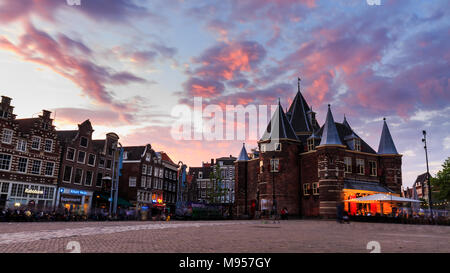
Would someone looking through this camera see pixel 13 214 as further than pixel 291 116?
No

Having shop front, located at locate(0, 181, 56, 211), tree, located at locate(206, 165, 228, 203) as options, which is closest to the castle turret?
tree, located at locate(206, 165, 228, 203)

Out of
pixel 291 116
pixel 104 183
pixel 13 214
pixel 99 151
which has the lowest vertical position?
pixel 13 214

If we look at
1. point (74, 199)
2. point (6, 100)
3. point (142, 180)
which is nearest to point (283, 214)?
point (74, 199)

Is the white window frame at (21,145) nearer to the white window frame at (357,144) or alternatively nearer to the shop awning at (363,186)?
the shop awning at (363,186)

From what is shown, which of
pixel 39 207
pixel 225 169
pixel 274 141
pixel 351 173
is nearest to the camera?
pixel 39 207

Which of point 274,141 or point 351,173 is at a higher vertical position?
point 274,141

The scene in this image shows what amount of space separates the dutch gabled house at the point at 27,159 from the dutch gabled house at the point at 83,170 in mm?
1586

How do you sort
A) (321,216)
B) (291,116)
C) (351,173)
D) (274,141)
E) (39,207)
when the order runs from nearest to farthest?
(39,207) → (321,216) → (351,173) → (274,141) → (291,116)

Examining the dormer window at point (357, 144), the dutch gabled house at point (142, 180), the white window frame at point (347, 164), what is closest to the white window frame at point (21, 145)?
the dutch gabled house at point (142, 180)

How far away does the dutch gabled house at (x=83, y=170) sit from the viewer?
44.9m

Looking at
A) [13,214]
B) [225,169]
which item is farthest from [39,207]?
[225,169]
